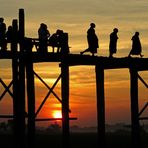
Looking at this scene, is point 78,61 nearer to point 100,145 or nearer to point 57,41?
point 57,41

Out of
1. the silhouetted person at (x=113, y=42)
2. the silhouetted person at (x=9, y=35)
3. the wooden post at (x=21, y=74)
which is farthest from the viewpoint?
the silhouetted person at (x=113, y=42)

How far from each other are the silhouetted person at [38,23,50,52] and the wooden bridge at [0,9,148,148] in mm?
312

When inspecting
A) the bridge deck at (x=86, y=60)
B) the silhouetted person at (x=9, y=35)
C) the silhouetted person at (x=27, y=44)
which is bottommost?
the bridge deck at (x=86, y=60)

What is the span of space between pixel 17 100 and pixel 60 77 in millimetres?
2376

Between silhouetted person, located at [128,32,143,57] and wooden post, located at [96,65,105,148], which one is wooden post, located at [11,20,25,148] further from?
silhouetted person, located at [128,32,143,57]

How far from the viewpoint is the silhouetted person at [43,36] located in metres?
28.7

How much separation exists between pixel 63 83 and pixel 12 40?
291 centimetres

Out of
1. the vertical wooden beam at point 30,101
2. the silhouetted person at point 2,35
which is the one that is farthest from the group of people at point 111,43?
the silhouetted person at point 2,35

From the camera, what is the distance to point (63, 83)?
29.9 metres

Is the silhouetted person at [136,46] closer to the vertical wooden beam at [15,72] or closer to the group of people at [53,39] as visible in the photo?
the group of people at [53,39]

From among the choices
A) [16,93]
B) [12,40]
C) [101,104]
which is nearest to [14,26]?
[12,40]

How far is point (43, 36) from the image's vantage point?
29.1 metres

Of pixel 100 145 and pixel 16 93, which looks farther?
pixel 100 145

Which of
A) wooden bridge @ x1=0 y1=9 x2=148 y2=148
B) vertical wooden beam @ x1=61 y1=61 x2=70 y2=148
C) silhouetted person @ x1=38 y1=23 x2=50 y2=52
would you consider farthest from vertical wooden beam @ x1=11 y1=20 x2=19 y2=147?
vertical wooden beam @ x1=61 y1=61 x2=70 y2=148
